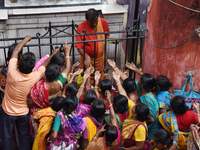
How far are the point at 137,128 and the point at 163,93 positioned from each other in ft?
2.74

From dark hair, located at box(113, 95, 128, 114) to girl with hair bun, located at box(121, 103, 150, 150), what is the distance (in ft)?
0.42

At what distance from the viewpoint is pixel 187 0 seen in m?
3.63

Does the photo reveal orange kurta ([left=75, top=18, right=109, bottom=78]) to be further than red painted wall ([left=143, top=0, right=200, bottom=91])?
Yes

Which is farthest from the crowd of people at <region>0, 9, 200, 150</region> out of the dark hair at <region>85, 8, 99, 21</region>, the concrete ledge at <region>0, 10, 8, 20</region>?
the concrete ledge at <region>0, 10, 8, 20</region>

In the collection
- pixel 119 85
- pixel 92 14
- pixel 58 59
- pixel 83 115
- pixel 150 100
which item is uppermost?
pixel 92 14

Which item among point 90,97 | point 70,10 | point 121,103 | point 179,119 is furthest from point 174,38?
point 70,10

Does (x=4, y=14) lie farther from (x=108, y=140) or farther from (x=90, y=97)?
(x=108, y=140)

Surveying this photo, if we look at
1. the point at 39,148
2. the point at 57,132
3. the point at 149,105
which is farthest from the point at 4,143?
the point at 149,105

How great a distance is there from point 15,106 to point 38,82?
443 millimetres

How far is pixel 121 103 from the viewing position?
11.4ft

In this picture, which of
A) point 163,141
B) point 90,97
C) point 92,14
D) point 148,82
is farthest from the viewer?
point 92,14

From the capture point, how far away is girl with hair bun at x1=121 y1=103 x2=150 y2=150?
3.30m

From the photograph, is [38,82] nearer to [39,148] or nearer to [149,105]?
[39,148]

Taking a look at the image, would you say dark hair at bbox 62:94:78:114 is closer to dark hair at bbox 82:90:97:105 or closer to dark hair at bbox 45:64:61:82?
dark hair at bbox 82:90:97:105
